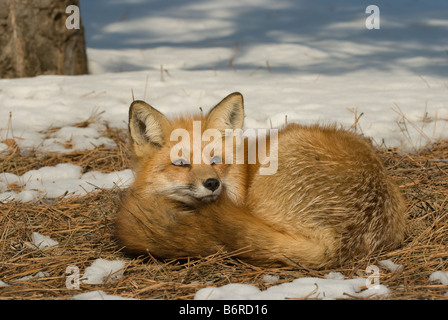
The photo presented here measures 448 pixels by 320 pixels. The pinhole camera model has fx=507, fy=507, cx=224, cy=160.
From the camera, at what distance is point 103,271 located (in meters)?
3.11

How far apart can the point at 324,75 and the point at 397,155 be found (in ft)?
11.8

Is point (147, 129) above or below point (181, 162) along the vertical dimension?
above

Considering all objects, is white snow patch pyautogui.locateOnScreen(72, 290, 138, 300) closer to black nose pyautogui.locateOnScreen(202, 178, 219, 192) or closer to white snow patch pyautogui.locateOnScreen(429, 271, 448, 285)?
black nose pyautogui.locateOnScreen(202, 178, 219, 192)

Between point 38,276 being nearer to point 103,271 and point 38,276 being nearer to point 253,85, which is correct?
point 103,271

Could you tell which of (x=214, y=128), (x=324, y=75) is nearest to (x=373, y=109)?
(x=324, y=75)

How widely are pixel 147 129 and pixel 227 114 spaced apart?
60 cm

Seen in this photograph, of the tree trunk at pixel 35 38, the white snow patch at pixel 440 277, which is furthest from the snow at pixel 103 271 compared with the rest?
the tree trunk at pixel 35 38

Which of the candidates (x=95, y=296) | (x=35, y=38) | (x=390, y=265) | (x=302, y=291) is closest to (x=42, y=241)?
(x=95, y=296)

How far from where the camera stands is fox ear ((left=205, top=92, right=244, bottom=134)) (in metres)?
3.66

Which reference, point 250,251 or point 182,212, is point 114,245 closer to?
point 182,212

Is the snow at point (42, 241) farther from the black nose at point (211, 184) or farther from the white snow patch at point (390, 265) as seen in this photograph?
the white snow patch at point (390, 265)

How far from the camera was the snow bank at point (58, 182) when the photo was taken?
13.9ft

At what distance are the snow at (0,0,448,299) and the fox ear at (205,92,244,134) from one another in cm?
116

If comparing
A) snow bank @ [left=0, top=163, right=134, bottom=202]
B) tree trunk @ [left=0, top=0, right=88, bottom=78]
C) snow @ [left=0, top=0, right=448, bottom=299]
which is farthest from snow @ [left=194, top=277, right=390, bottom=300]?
tree trunk @ [left=0, top=0, right=88, bottom=78]
